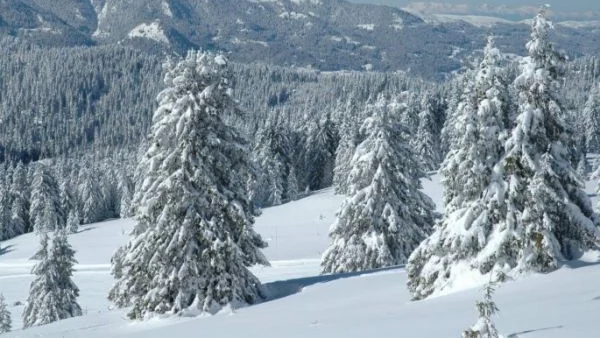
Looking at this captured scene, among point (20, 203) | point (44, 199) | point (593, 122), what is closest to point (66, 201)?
point (20, 203)

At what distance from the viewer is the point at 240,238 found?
71.7 feet

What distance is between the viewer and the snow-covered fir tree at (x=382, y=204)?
30.8 meters

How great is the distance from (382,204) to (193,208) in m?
12.5

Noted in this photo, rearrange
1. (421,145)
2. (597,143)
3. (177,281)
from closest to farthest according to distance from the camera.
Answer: (177,281) < (421,145) < (597,143)

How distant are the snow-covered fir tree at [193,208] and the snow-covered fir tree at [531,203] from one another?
6.53m

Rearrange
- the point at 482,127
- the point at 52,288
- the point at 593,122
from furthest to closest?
the point at 593,122 < the point at 52,288 < the point at 482,127

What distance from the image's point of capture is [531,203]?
1666 centimetres

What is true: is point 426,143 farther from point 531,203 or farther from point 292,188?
point 531,203

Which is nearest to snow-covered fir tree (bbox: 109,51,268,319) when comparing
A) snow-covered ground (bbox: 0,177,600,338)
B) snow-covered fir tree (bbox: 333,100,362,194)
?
snow-covered ground (bbox: 0,177,600,338)

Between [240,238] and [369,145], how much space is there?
1154 cm

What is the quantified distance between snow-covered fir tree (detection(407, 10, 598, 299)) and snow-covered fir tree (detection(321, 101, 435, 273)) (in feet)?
42.7

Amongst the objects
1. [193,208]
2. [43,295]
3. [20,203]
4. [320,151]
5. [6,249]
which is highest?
[193,208]

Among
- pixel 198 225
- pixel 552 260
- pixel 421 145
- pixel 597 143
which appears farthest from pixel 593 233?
pixel 597 143

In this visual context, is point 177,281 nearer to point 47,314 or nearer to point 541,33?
point 541,33
